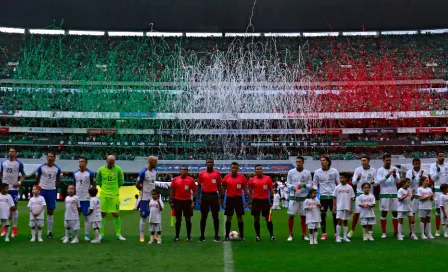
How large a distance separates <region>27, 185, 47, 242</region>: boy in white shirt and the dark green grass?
0.35 m

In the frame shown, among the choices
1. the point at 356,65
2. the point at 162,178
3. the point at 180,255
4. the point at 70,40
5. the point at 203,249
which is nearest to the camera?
the point at 180,255

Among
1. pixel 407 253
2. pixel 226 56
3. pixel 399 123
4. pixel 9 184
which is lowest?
pixel 407 253

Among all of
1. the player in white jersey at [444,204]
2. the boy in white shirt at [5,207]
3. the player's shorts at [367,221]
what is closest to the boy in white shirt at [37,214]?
the boy in white shirt at [5,207]

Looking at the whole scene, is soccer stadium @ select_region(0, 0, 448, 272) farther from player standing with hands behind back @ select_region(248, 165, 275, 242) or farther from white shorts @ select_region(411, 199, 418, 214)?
player standing with hands behind back @ select_region(248, 165, 275, 242)

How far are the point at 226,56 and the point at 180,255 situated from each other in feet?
197

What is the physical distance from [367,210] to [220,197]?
3633 mm

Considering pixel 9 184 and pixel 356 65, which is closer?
pixel 9 184

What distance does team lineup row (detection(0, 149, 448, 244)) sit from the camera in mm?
14727

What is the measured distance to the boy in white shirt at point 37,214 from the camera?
1466 cm

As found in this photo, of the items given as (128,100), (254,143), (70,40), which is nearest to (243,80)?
(254,143)

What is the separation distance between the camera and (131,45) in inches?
2827

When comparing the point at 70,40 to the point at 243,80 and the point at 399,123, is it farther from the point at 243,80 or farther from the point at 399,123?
the point at 399,123

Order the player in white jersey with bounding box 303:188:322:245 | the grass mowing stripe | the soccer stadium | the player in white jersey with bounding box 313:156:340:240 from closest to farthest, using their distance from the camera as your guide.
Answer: the grass mowing stripe, the player in white jersey with bounding box 303:188:322:245, the player in white jersey with bounding box 313:156:340:240, the soccer stadium

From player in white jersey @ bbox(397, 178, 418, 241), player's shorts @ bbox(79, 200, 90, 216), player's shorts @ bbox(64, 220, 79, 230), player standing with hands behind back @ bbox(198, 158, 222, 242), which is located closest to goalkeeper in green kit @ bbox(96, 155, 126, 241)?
player's shorts @ bbox(79, 200, 90, 216)
